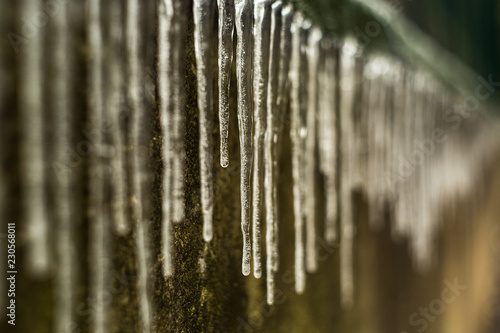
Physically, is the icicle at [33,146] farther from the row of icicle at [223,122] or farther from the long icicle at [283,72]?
the long icicle at [283,72]

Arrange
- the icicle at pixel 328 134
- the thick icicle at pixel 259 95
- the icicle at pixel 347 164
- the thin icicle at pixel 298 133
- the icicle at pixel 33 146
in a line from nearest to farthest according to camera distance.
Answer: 1. the icicle at pixel 33 146
2. the thick icicle at pixel 259 95
3. the thin icicle at pixel 298 133
4. the icicle at pixel 328 134
5. the icicle at pixel 347 164

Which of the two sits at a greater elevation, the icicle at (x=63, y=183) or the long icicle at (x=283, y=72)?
the long icicle at (x=283, y=72)

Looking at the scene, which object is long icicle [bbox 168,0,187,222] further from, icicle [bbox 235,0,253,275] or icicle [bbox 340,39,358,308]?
icicle [bbox 340,39,358,308]

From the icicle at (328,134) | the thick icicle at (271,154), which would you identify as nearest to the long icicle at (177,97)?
the thick icicle at (271,154)

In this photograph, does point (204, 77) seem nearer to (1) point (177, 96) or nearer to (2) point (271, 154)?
(1) point (177, 96)

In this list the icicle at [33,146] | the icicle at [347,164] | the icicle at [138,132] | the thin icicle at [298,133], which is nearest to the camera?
the icicle at [33,146]

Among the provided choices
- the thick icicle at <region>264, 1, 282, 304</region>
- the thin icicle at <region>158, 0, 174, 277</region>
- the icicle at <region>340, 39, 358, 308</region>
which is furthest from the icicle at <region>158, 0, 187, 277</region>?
the icicle at <region>340, 39, 358, 308</region>
